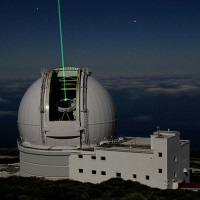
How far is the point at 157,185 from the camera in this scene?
3055 cm

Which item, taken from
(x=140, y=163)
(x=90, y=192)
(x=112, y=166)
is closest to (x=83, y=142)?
(x=112, y=166)

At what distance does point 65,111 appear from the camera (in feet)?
116

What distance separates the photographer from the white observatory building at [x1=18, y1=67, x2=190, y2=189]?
30969 mm

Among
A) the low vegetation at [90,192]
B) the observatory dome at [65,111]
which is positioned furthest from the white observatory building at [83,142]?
the low vegetation at [90,192]

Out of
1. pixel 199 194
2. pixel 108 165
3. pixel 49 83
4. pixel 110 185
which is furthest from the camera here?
pixel 49 83

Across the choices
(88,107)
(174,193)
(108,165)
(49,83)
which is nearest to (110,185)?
(108,165)

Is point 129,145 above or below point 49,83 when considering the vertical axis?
below

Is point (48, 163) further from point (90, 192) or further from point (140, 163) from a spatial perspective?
point (90, 192)

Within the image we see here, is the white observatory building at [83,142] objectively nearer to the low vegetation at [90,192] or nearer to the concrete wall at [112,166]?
the concrete wall at [112,166]

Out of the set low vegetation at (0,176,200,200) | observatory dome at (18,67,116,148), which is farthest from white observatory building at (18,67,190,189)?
low vegetation at (0,176,200,200)

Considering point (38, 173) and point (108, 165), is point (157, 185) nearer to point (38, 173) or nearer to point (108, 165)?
point (108, 165)

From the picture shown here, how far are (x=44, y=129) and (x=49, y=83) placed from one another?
3685 millimetres

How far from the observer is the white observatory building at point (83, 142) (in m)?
31.0

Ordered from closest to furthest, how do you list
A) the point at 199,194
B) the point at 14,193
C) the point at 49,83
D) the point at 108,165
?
the point at 14,193 < the point at 199,194 < the point at 108,165 < the point at 49,83
